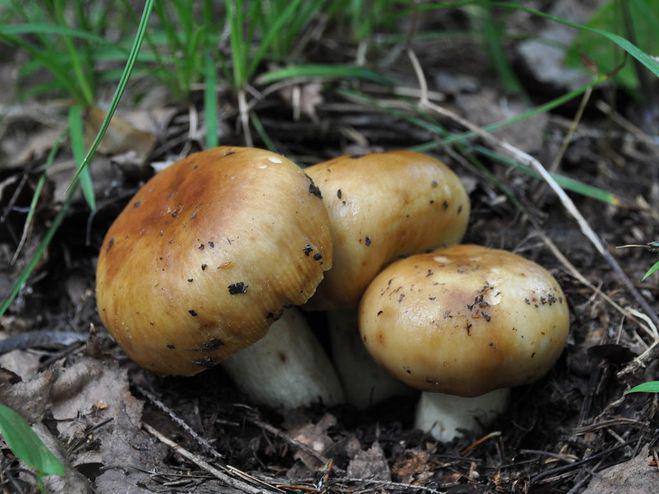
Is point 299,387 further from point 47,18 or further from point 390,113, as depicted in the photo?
point 47,18

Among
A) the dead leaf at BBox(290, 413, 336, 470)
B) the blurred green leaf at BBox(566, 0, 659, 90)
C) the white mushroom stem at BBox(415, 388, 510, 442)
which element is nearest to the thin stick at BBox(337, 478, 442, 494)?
the dead leaf at BBox(290, 413, 336, 470)

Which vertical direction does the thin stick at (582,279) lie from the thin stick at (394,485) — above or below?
above

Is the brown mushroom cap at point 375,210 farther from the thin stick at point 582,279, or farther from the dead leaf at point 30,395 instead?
the dead leaf at point 30,395

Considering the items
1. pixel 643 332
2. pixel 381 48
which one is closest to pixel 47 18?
pixel 381 48

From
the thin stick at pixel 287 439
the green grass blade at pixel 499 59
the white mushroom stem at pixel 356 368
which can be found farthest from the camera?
the green grass blade at pixel 499 59

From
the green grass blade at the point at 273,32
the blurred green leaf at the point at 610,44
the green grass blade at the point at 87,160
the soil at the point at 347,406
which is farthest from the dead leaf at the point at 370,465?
the blurred green leaf at the point at 610,44

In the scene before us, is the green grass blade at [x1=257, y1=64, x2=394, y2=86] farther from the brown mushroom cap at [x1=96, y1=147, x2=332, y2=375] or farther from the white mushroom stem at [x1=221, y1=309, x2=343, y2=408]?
the white mushroom stem at [x1=221, y1=309, x2=343, y2=408]
